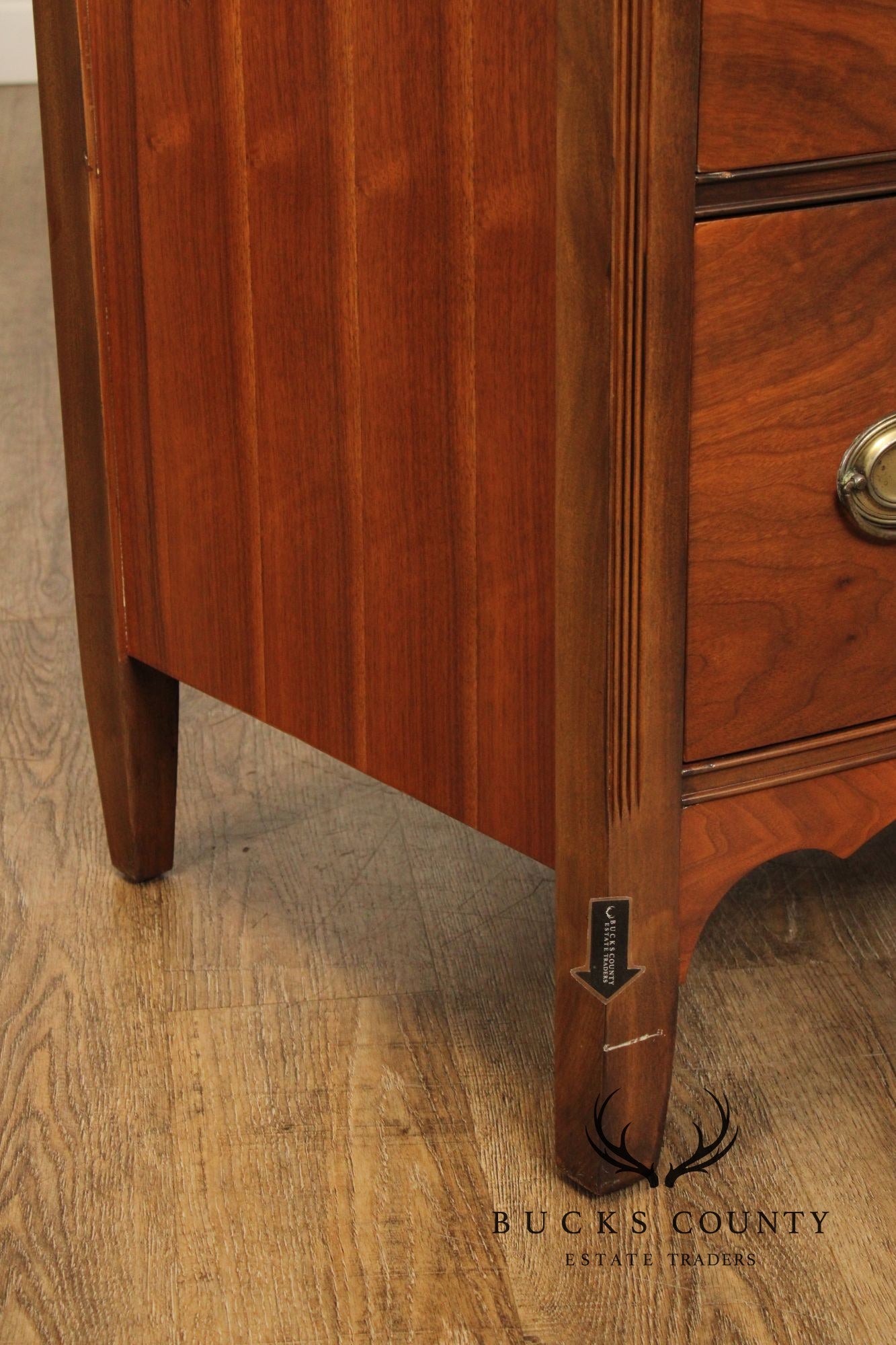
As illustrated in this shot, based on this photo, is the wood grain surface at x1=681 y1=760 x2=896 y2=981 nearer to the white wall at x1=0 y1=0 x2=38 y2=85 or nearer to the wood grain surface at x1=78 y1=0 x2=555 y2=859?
the wood grain surface at x1=78 y1=0 x2=555 y2=859

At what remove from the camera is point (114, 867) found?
43.7 inches

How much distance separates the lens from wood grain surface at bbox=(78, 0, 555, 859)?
73 centimetres

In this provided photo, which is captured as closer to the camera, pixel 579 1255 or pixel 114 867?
pixel 579 1255

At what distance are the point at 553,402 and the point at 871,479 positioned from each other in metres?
0.14

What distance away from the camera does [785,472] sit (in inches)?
28.1

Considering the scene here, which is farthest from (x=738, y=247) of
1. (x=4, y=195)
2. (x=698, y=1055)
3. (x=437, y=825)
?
(x=4, y=195)

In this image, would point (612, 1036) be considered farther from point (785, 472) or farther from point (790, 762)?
point (785, 472)

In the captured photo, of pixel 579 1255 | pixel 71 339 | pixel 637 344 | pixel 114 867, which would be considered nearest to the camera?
pixel 637 344

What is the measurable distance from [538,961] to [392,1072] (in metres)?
0.14

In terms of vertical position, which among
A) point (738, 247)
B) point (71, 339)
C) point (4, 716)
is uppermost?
point (738, 247)

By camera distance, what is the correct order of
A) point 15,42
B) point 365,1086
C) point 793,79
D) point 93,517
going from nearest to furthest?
point 793,79
point 365,1086
point 93,517
point 15,42

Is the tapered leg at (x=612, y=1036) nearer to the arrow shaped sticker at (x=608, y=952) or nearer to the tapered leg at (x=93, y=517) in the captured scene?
the arrow shaped sticker at (x=608, y=952)

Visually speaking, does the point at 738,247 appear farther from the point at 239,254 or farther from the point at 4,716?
the point at 4,716

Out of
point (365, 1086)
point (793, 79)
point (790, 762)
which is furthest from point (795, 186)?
point (365, 1086)
